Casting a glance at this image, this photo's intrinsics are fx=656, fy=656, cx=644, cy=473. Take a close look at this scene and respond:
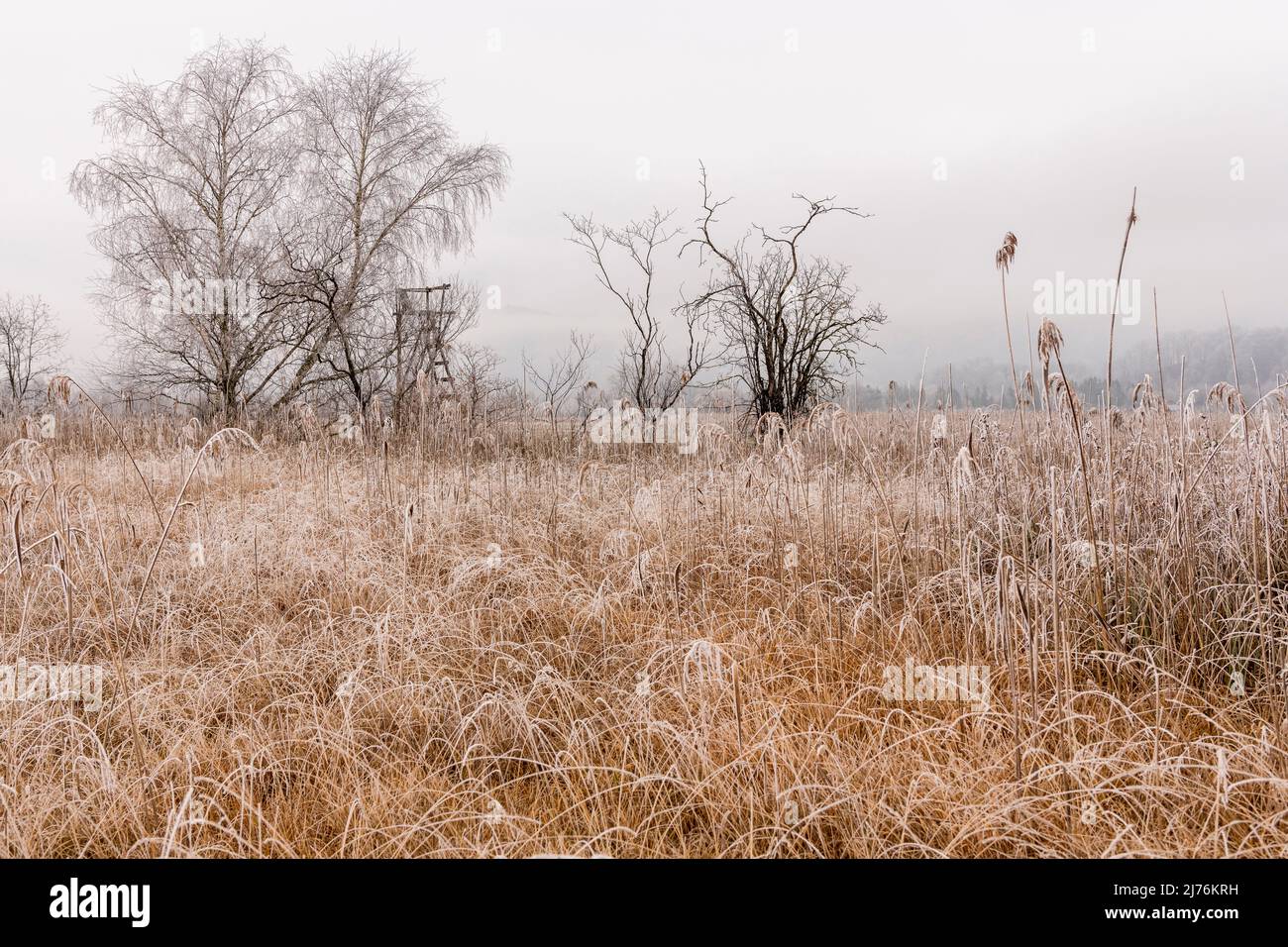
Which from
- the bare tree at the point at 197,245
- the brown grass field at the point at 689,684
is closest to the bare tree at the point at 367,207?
the bare tree at the point at 197,245

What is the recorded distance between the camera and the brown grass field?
5.38 feet

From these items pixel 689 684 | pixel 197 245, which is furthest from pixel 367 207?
pixel 689 684

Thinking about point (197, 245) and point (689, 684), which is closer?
point (689, 684)

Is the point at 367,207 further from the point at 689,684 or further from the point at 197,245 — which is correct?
the point at 689,684

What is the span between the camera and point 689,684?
2.26 meters

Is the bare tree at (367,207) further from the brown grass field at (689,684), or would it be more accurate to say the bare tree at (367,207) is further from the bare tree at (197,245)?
the brown grass field at (689,684)

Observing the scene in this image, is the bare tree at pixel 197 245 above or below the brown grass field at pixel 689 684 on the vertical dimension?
above

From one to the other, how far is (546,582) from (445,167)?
31.1 feet

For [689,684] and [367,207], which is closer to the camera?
[689,684]

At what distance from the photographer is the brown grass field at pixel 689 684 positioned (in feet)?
5.38

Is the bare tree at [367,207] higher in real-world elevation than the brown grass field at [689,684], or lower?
higher

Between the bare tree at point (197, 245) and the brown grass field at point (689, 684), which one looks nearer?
the brown grass field at point (689, 684)

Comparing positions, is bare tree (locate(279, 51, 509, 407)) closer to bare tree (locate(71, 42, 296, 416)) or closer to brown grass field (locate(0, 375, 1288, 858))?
bare tree (locate(71, 42, 296, 416))

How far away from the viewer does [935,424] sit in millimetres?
2717
